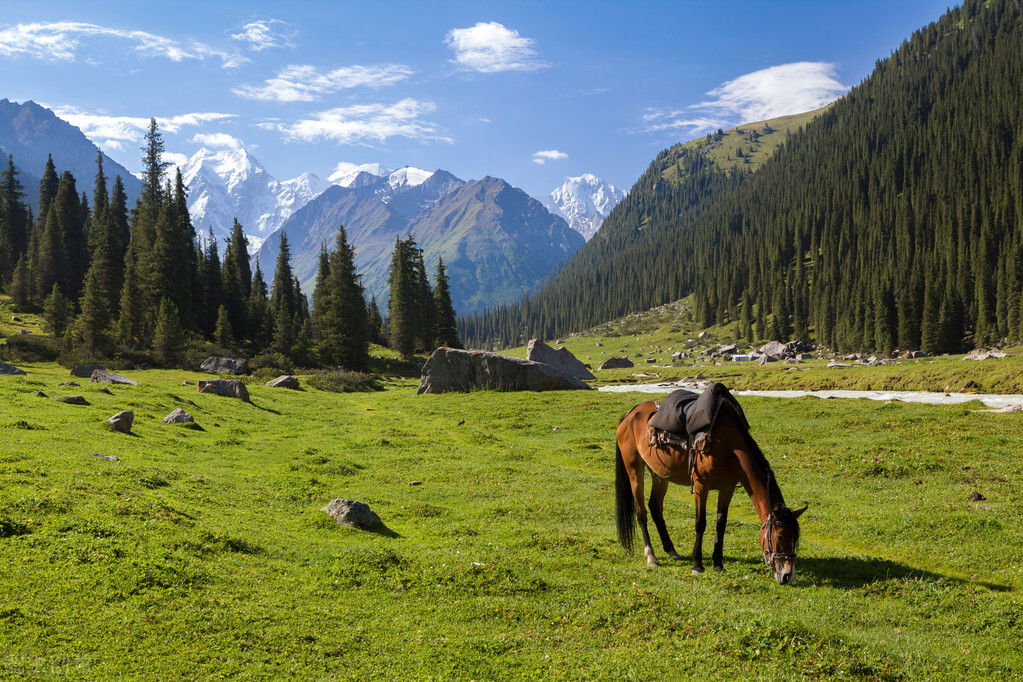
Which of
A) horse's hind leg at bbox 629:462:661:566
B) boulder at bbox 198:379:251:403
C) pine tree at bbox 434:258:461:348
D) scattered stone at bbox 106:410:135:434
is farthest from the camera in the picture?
pine tree at bbox 434:258:461:348

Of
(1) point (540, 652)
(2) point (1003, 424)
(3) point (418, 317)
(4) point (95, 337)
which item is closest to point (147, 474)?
(1) point (540, 652)

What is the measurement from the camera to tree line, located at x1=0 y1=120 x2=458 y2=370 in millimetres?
64938

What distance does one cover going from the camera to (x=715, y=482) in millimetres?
11750

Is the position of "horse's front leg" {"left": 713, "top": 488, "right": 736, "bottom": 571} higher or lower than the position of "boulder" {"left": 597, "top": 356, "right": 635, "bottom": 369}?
lower

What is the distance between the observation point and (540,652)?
9055mm

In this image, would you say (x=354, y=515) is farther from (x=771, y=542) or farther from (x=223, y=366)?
(x=223, y=366)

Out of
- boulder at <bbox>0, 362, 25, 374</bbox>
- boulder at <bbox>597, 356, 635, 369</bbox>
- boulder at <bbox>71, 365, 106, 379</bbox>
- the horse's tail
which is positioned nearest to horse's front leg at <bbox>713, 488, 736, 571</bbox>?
the horse's tail

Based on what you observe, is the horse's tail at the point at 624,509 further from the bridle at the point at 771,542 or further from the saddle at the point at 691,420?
the bridle at the point at 771,542

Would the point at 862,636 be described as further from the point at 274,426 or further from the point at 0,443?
the point at 274,426

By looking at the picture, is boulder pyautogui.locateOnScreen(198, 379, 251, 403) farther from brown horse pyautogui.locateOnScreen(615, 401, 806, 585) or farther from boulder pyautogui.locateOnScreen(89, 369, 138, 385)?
brown horse pyautogui.locateOnScreen(615, 401, 806, 585)

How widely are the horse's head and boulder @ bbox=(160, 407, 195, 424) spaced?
95.1ft

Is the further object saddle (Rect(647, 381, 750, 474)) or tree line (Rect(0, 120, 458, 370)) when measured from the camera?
tree line (Rect(0, 120, 458, 370))

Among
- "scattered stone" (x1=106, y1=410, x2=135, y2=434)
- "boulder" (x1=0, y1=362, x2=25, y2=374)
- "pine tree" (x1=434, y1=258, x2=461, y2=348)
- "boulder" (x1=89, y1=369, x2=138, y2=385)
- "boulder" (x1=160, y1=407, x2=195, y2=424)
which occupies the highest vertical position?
"pine tree" (x1=434, y1=258, x2=461, y2=348)

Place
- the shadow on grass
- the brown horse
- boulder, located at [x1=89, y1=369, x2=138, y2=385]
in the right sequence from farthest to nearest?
boulder, located at [x1=89, y1=369, x2=138, y2=385] < the shadow on grass < the brown horse
